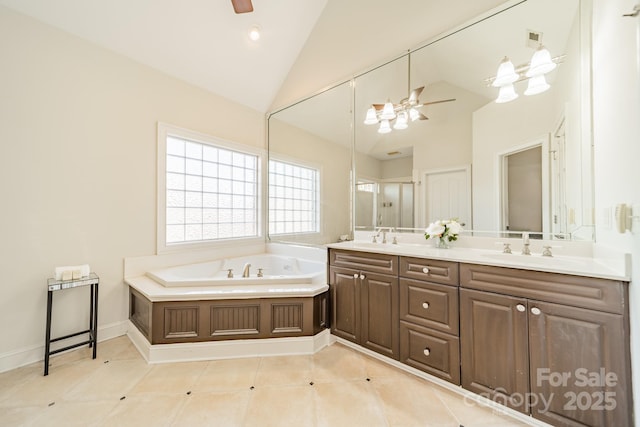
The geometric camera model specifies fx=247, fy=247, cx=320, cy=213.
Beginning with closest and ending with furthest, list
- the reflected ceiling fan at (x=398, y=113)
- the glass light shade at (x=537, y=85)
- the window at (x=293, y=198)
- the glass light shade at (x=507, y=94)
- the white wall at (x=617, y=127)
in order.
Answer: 1. the white wall at (x=617, y=127)
2. the glass light shade at (x=537, y=85)
3. the glass light shade at (x=507, y=94)
4. the reflected ceiling fan at (x=398, y=113)
5. the window at (x=293, y=198)

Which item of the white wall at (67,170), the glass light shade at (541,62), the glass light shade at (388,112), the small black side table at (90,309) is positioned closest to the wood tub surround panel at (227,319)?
the small black side table at (90,309)

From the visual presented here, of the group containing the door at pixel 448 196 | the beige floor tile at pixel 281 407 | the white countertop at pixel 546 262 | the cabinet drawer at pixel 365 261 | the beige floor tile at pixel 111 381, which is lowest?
the beige floor tile at pixel 281 407

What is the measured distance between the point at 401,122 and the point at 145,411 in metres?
2.95

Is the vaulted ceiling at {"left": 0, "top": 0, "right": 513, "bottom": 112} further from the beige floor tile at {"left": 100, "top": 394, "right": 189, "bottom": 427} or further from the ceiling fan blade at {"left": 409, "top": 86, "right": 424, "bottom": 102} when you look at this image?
the beige floor tile at {"left": 100, "top": 394, "right": 189, "bottom": 427}

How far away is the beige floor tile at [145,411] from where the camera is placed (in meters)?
1.41

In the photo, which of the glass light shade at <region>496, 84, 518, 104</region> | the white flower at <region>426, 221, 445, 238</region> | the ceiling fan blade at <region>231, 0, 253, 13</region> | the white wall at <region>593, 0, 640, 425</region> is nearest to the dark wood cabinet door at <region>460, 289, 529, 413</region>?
the white wall at <region>593, 0, 640, 425</region>

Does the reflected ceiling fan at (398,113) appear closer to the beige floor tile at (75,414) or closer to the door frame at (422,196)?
the door frame at (422,196)

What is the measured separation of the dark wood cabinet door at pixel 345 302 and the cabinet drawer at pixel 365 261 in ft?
0.20

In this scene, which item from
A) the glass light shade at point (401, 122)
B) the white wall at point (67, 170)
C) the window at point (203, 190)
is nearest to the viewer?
the white wall at point (67, 170)

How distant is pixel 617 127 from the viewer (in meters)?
1.24

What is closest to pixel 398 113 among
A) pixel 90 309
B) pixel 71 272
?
pixel 71 272

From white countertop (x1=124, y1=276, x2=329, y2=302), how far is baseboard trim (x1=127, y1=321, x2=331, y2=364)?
0.38m

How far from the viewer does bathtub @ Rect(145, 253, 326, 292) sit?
2242 mm

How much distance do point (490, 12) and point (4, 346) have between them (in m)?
4.55
